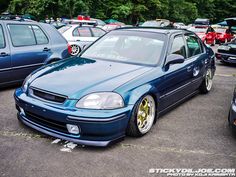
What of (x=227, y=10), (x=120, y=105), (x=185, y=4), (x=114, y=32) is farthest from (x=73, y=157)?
(x=227, y=10)

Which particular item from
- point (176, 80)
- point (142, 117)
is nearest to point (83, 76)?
point (142, 117)

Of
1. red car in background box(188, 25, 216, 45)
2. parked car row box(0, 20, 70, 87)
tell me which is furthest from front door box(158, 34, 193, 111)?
red car in background box(188, 25, 216, 45)

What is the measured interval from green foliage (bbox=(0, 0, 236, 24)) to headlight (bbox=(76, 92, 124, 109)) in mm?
15859

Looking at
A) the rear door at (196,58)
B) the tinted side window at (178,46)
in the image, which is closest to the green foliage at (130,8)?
the rear door at (196,58)

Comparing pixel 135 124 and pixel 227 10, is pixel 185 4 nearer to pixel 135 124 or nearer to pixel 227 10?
pixel 227 10

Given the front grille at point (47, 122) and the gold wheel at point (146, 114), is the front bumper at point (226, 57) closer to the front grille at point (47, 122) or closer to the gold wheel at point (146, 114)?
the gold wheel at point (146, 114)

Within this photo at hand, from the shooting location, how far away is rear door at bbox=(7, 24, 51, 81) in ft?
19.2

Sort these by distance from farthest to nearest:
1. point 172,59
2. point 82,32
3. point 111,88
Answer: point 82,32
point 172,59
point 111,88

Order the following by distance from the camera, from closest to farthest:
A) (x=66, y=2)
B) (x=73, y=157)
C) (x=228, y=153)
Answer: (x=73, y=157), (x=228, y=153), (x=66, y=2)

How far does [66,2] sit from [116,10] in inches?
735

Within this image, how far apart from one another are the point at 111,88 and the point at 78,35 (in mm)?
8088

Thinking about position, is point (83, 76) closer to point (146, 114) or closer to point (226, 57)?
point (146, 114)

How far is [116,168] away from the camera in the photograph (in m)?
3.12

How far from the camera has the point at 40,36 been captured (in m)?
6.38
